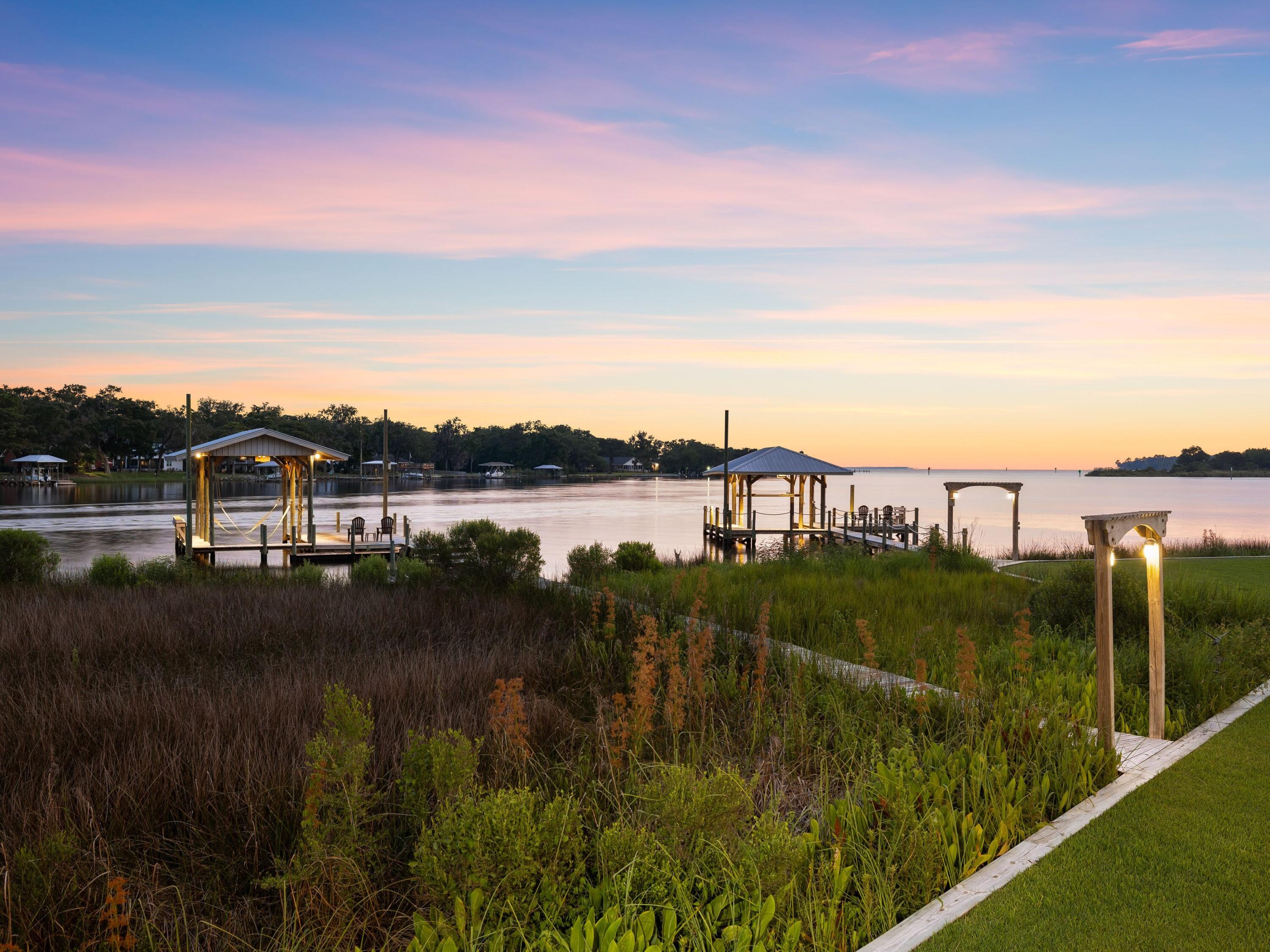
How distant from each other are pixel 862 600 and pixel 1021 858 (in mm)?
5741

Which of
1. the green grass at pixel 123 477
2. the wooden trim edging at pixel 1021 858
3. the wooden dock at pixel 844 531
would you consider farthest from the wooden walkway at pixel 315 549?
the green grass at pixel 123 477

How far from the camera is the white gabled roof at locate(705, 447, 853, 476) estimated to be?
27766 millimetres

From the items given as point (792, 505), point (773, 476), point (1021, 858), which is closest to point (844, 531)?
point (792, 505)

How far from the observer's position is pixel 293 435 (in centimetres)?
8112

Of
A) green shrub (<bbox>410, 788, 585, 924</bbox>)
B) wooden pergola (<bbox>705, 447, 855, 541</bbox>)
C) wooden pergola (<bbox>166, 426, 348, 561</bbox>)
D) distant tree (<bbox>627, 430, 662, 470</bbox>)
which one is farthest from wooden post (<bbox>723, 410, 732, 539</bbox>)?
distant tree (<bbox>627, 430, 662, 470</bbox>)

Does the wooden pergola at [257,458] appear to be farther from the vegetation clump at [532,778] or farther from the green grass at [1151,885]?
the green grass at [1151,885]

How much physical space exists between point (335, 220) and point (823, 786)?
15.0 m

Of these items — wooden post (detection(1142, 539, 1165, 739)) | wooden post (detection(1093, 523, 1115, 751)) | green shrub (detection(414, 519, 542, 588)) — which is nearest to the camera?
wooden post (detection(1093, 523, 1115, 751))

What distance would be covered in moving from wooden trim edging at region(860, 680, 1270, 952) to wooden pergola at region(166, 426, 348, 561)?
18.6 m

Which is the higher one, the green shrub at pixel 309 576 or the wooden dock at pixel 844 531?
the green shrub at pixel 309 576

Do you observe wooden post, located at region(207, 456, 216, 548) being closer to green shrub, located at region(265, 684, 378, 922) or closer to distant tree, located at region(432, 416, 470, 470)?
green shrub, located at region(265, 684, 378, 922)

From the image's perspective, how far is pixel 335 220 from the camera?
1534cm

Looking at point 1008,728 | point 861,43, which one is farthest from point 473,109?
point 1008,728

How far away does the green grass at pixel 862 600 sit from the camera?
6.90 metres
